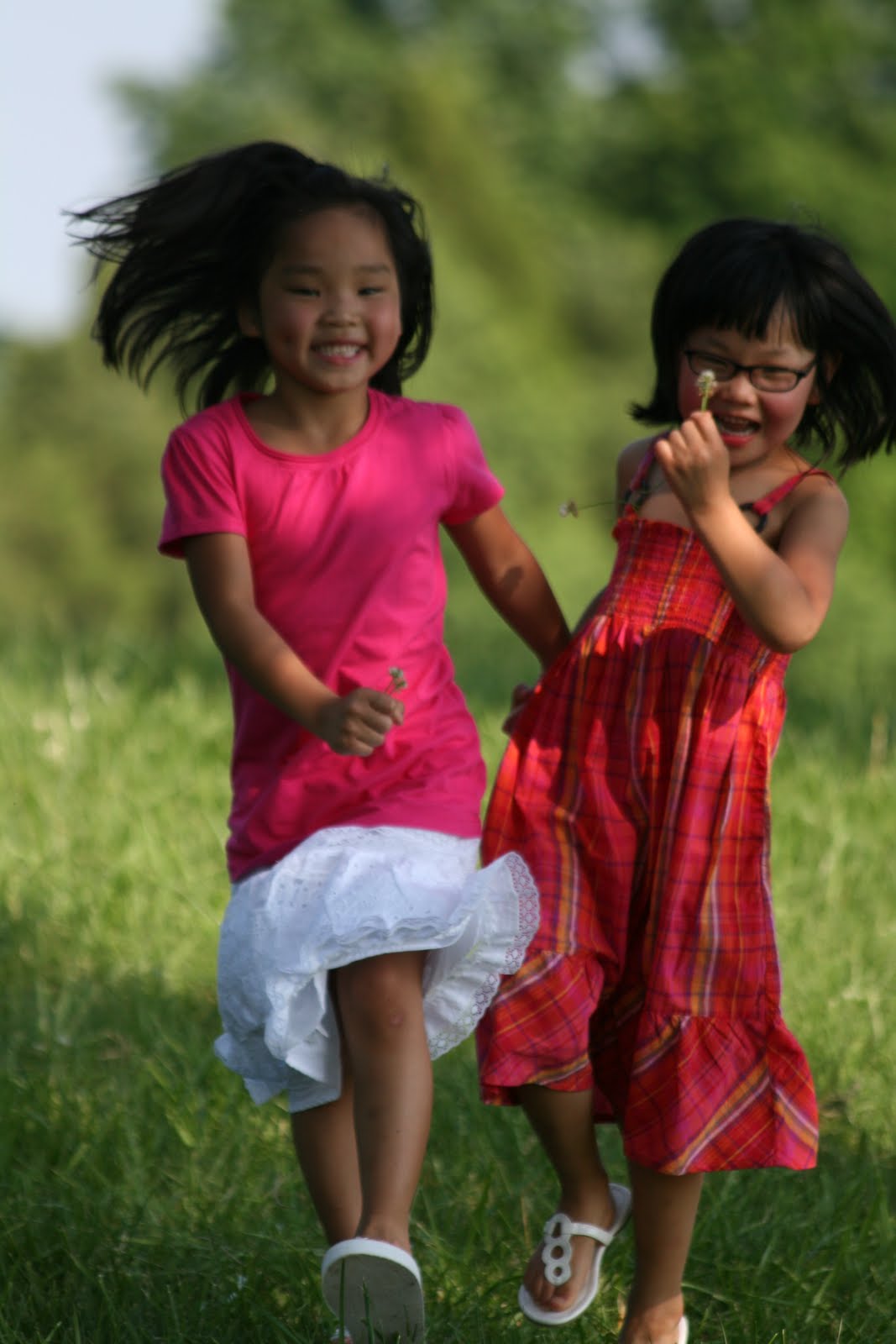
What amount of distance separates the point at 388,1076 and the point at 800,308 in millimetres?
1349

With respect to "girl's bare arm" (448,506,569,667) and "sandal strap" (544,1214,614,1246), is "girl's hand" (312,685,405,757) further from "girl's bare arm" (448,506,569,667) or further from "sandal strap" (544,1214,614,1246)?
"sandal strap" (544,1214,614,1246)

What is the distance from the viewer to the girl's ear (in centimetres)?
301

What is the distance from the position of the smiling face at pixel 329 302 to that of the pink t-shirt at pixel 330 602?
0.35 feet

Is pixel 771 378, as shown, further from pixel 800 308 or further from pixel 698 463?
pixel 698 463

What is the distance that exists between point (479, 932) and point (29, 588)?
2967 centimetres

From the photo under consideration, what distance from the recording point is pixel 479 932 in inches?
110

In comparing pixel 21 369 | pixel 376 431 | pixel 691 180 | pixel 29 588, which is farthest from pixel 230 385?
pixel 691 180

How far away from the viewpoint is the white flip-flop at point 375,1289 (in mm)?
2533

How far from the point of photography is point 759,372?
2955 millimetres

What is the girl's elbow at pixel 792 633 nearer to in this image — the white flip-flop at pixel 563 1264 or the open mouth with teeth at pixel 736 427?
the open mouth with teeth at pixel 736 427

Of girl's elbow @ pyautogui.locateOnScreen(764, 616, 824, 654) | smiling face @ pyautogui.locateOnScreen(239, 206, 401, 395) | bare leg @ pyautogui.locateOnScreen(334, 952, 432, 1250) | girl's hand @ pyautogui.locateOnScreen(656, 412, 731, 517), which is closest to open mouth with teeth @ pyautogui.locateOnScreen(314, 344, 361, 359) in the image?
smiling face @ pyautogui.locateOnScreen(239, 206, 401, 395)

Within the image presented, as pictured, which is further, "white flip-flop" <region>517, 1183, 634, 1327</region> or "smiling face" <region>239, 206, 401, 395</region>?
"white flip-flop" <region>517, 1183, 634, 1327</region>

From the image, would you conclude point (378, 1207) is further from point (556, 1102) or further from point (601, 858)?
point (601, 858)

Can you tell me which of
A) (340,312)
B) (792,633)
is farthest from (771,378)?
(340,312)
